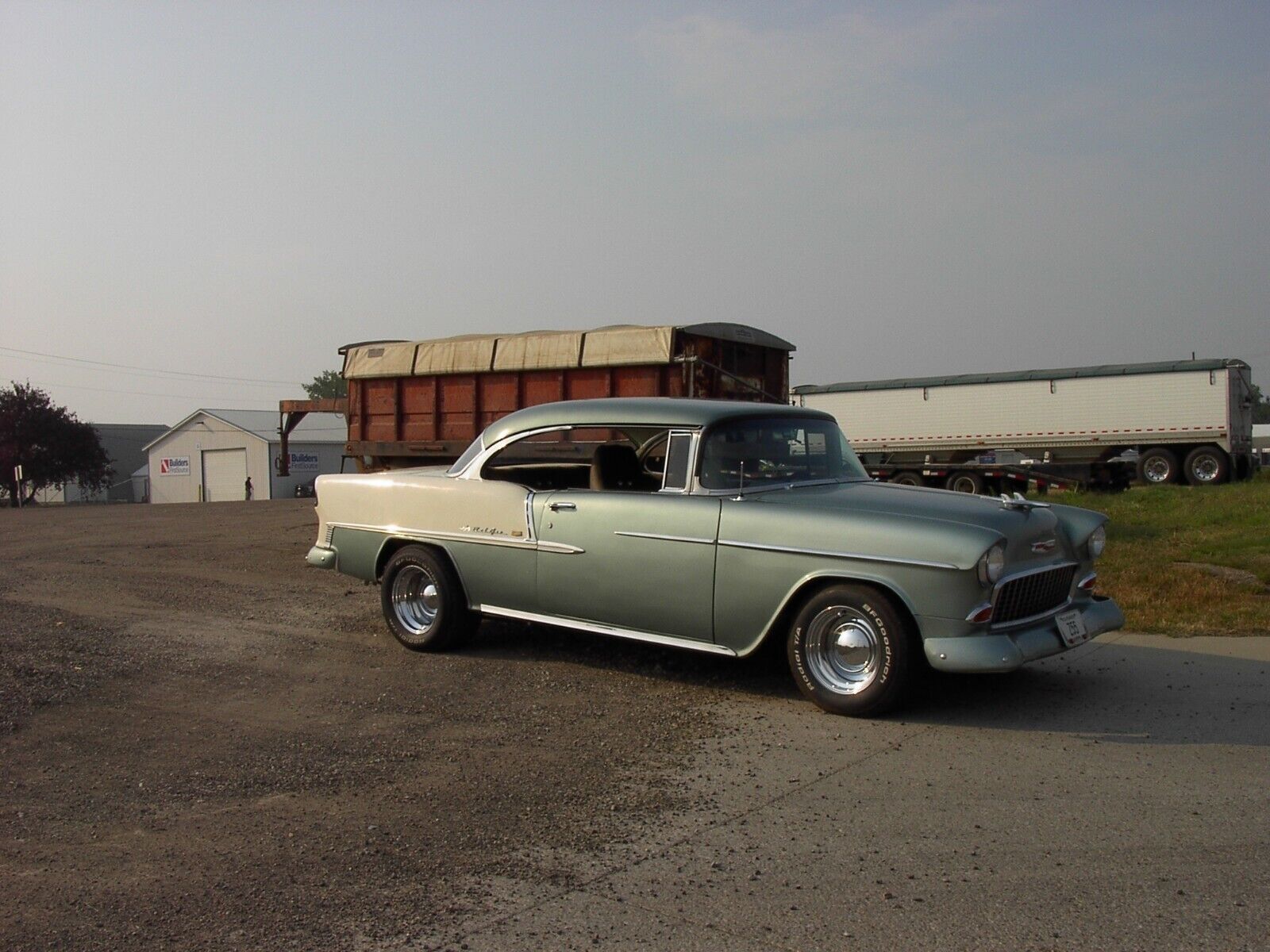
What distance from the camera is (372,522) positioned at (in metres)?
7.79

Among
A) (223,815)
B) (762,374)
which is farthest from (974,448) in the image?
(223,815)

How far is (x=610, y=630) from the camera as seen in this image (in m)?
6.45

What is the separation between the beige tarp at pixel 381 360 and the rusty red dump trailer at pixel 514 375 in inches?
0.6

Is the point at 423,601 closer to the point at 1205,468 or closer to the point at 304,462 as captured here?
the point at 1205,468

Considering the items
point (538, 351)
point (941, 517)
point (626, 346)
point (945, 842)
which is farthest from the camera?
point (538, 351)

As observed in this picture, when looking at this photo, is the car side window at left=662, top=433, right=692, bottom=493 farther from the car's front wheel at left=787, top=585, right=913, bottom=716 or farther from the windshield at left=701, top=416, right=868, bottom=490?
the car's front wheel at left=787, top=585, right=913, bottom=716

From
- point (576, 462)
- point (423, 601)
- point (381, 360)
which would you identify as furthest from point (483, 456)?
point (381, 360)

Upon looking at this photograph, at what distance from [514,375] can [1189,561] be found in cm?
838

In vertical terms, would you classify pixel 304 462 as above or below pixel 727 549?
above

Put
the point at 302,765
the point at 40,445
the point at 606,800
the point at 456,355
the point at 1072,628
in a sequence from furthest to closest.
→ the point at 40,445 < the point at 456,355 < the point at 1072,628 < the point at 302,765 < the point at 606,800

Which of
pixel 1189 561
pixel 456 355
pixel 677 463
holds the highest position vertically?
pixel 456 355

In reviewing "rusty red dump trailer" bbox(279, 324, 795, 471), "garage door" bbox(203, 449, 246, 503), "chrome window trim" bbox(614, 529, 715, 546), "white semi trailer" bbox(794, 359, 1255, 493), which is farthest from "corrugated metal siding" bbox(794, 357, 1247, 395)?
"garage door" bbox(203, 449, 246, 503)

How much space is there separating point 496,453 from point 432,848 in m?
3.73

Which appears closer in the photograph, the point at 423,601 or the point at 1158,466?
the point at 423,601
